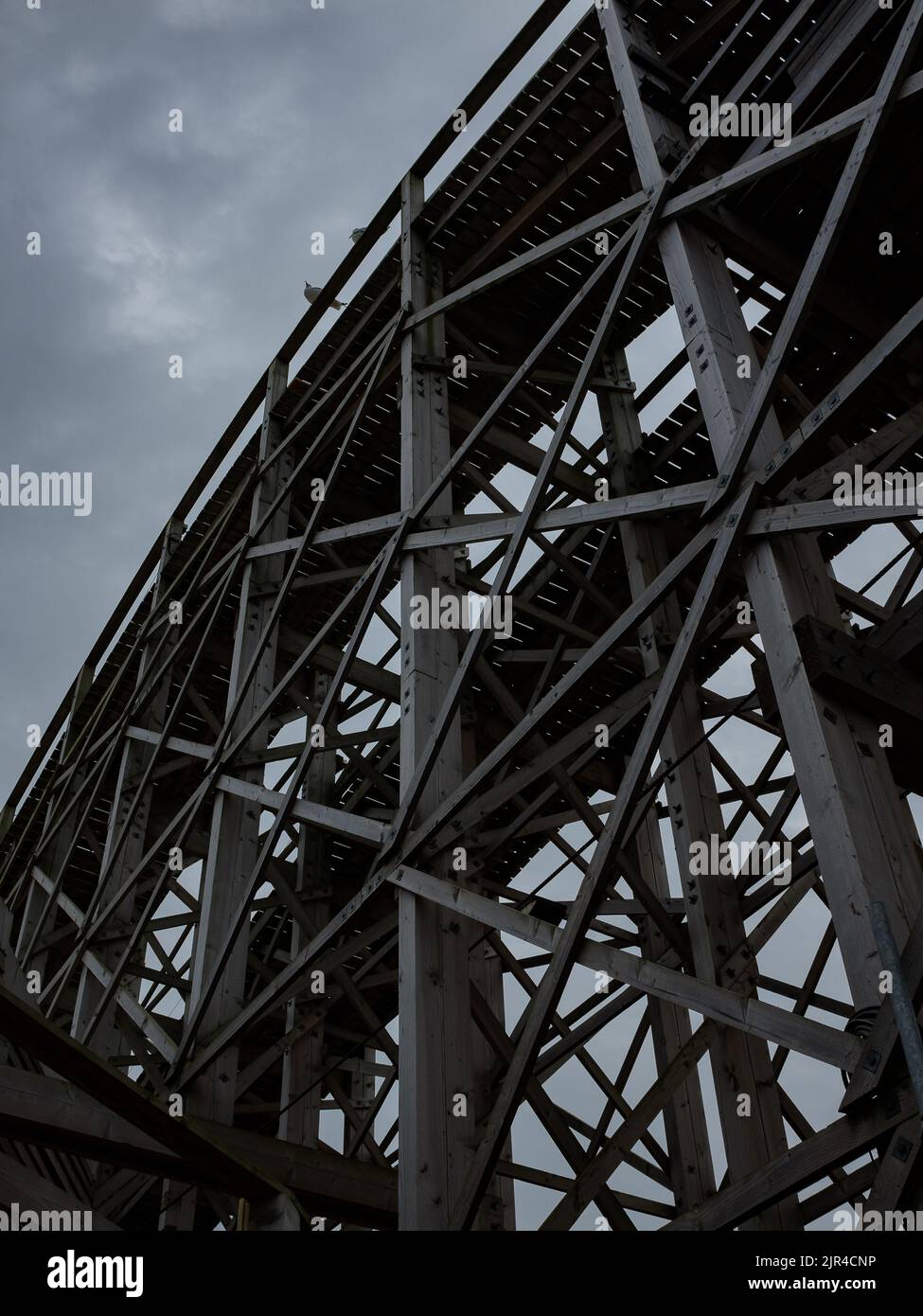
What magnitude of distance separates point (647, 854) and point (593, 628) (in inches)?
83.0

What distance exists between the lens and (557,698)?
22.2ft

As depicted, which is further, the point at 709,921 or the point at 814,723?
the point at 709,921

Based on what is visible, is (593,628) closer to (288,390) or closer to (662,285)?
(662,285)

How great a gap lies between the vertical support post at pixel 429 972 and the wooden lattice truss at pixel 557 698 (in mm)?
24

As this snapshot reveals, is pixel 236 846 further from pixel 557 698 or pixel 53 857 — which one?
pixel 53 857

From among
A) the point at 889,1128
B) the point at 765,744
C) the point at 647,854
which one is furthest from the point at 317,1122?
the point at 765,744

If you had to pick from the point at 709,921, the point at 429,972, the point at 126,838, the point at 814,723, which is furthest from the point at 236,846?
the point at 814,723

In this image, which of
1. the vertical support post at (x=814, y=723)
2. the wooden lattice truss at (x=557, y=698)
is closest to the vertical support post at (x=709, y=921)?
the wooden lattice truss at (x=557, y=698)

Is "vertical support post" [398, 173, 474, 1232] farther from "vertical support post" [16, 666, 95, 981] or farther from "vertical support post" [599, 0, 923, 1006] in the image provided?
"vertical support post" [16, 666, 95, 981]

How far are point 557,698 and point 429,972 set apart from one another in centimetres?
176

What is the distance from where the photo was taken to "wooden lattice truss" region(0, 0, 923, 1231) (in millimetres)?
5441

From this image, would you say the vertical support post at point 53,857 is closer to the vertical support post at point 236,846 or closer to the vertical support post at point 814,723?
the vertical support post at point 236,846

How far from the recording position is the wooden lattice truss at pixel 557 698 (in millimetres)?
5441

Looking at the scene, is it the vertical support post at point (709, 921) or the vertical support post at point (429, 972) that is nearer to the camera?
the vertical support post at point (709, 921)
